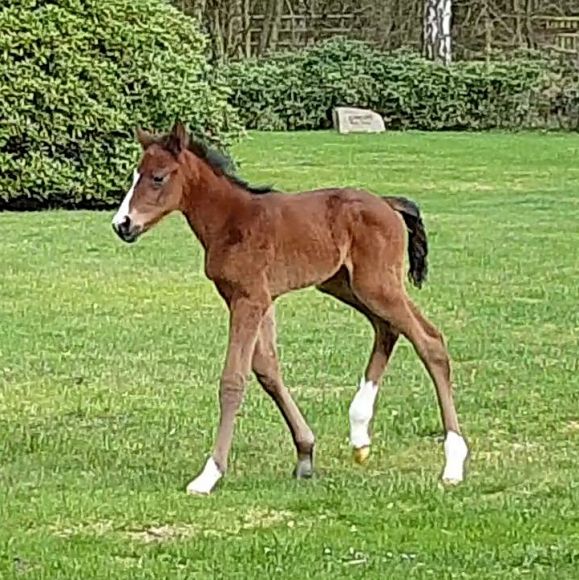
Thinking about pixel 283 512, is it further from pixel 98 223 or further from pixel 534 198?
pixel 534 198

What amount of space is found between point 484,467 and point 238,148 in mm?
20919

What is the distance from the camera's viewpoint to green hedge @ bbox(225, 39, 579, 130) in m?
34.6

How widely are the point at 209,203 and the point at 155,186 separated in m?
0.27

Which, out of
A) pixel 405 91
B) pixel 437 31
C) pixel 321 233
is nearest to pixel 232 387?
pixel 321 233

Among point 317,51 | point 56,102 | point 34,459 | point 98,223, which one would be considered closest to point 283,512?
point 34,459

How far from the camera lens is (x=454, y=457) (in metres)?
7.33

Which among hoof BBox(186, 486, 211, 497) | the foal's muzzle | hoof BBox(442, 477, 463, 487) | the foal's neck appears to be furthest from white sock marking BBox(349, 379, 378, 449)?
the foal's muzzle

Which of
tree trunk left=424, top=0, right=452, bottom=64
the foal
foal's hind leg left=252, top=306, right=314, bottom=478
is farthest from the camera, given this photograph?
tree trunk left=424, top=0, right=452, bottom=64

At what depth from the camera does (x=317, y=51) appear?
3578cm

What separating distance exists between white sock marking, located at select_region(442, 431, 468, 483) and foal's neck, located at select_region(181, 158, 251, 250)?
1302mm

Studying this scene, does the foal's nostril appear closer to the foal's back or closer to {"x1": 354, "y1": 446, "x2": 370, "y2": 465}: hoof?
the foal's back

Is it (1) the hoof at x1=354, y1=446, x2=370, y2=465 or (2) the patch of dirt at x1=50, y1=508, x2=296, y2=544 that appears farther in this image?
(1) the hoof at x1=354, y1=446, x2=370, y2=465

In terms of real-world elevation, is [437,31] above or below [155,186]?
below

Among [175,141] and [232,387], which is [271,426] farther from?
[175,141]
